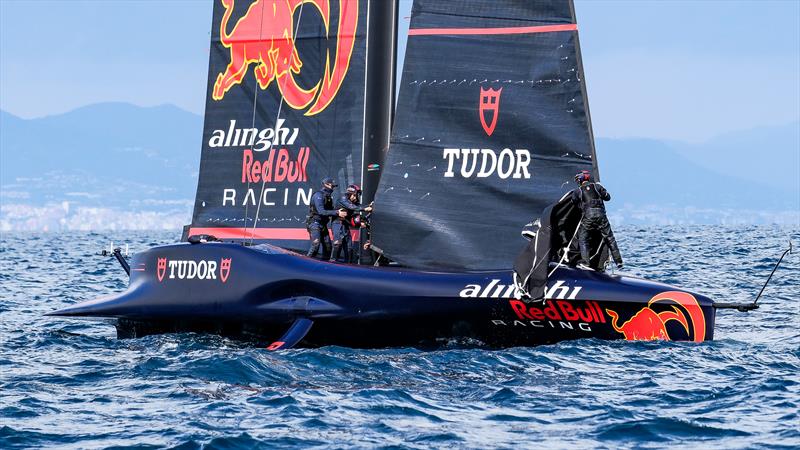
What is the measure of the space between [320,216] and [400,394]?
16.7 feet

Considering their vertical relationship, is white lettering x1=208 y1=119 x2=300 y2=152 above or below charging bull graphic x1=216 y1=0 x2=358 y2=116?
below

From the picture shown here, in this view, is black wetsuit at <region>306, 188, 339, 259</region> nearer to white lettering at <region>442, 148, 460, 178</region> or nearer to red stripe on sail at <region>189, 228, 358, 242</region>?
red stripe on sail at <region>189, 228, 358, 242</region>

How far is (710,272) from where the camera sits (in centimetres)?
2678

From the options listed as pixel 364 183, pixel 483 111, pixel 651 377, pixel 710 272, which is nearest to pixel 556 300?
pixel 651 377

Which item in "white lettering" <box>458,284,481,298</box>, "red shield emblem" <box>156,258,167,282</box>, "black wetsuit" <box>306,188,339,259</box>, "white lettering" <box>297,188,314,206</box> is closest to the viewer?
"white lettering" <box>458,284,481,298</box>

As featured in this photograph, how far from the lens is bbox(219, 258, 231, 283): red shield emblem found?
47.9 feet

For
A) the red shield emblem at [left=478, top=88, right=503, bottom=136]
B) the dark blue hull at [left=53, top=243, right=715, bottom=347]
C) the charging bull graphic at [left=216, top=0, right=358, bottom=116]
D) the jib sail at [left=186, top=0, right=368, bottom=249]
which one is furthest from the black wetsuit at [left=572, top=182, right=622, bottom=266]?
the charging bull graphic at [left=216, top=0, right=358, bottom=116]

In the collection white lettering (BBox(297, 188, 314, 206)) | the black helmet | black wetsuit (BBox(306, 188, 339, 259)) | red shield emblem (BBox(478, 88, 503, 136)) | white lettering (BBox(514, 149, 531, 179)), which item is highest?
red shield emblem (BBox(478, 88, 503, 136))

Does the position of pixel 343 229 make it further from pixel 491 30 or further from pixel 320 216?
pixel 491 30

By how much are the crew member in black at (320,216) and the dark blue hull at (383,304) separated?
3.46ft

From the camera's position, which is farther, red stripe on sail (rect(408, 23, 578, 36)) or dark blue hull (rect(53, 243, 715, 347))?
red stripe on sail (rect(408, 23, 578, 36))

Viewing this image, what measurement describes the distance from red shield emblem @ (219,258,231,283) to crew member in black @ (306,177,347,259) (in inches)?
61.3

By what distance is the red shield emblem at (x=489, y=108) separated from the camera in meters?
14.4

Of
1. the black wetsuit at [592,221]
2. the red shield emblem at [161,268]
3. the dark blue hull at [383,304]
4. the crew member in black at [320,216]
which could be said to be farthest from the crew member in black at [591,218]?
the red shield emblem at [161,268]
